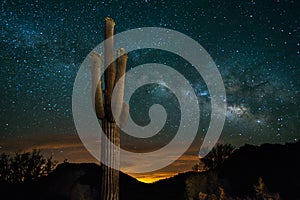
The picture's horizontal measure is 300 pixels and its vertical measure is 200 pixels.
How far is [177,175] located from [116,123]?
11.7 metres

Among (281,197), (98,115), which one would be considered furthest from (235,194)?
(98,115)

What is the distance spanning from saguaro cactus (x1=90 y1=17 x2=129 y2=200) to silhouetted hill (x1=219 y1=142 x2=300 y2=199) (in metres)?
7.44

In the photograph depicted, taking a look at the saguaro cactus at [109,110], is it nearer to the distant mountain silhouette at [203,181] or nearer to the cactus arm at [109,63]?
the cactus arm at [109,63]

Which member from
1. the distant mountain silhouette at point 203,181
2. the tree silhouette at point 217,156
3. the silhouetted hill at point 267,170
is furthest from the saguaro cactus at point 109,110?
the tree silhouette at point 217,156

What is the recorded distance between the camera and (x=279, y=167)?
13.8m

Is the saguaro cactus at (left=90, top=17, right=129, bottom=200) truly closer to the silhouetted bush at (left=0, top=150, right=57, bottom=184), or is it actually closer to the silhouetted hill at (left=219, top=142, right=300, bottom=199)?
the silhouetted hill at (left=219, top=142, right=300, bottom=199)

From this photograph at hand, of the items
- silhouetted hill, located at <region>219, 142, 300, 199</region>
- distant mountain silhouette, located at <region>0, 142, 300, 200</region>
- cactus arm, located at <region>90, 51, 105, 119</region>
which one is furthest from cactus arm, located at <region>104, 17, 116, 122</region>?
silhouetted hill, located at <region>219, 142, 300, 199</region>

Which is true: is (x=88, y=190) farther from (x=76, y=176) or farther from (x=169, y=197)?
(x=169, y=197)

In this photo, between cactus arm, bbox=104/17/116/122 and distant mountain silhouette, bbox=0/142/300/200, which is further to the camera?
distant mountain silhouette, bbox=0/142/300/200

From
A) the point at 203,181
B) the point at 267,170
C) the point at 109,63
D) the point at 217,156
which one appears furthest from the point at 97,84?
the point at 217,156

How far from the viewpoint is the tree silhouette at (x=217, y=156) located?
64.8 feet

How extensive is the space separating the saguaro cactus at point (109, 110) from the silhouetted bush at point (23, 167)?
14.8 m

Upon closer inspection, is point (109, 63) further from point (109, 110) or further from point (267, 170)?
point (267, 170)

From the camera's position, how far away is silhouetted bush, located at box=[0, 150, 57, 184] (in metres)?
20.7
